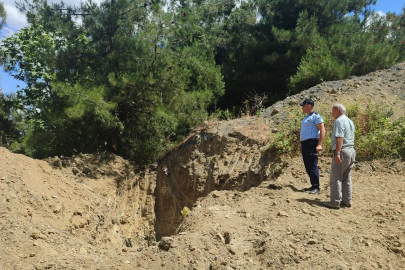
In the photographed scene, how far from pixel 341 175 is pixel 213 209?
2.09 meters

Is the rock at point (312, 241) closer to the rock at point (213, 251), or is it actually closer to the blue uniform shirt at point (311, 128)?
the rock at point (213, 251)

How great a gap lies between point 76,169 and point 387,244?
7.64 m

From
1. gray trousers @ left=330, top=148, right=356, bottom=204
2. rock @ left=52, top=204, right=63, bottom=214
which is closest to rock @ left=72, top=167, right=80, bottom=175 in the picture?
rock @ left=52, top=204, right=63, bottom=214

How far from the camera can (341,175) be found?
645 centimetres

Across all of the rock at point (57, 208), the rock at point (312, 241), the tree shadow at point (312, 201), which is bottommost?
the rock at point (312, 241)

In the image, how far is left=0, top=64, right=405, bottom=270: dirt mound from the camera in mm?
5422

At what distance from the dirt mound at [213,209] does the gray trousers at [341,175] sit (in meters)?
0.25

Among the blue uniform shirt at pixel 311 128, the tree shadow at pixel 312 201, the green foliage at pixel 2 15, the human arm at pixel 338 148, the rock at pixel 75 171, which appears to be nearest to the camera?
the human arm at pixel 338 148

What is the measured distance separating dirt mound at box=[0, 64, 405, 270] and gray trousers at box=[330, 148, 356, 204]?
253 mm

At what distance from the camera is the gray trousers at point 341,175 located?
641 centimetres

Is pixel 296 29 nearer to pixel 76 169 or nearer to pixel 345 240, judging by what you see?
pixel 76 169

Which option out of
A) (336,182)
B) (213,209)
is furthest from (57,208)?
(336,182)

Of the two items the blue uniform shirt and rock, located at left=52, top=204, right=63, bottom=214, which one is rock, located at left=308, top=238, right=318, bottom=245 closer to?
the blue uniform shirt

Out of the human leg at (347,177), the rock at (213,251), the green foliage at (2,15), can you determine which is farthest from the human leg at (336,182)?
the green foliage at (2,15)
